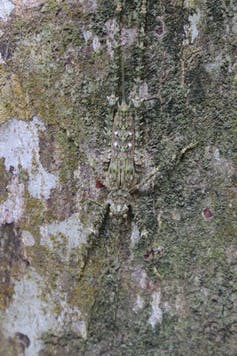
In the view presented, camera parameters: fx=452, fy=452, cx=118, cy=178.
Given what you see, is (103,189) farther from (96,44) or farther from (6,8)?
(6,8)

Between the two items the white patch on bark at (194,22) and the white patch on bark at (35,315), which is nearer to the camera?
the white patch on bark at (194,22)

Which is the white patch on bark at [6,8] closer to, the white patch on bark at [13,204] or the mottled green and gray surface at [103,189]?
the mottled green and gray surface at [103,189]

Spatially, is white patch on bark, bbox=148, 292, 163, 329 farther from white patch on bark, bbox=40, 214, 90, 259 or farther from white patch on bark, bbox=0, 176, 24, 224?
white patch on bark, bbox=0, 176, 24, 224

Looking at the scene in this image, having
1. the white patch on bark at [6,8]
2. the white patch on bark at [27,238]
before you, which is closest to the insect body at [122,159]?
the white patch on bark at [27,238]

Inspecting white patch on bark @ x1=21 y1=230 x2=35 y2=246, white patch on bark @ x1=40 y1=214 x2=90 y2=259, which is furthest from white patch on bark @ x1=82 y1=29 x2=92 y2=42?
white patch on bark @ x1=21 y1=230 x2=35 y2=246

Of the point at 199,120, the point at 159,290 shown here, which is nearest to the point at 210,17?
the point at 199,120

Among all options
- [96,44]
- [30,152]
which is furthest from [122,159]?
[96,44]

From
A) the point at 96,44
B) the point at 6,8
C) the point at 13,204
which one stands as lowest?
the point at 13,204
